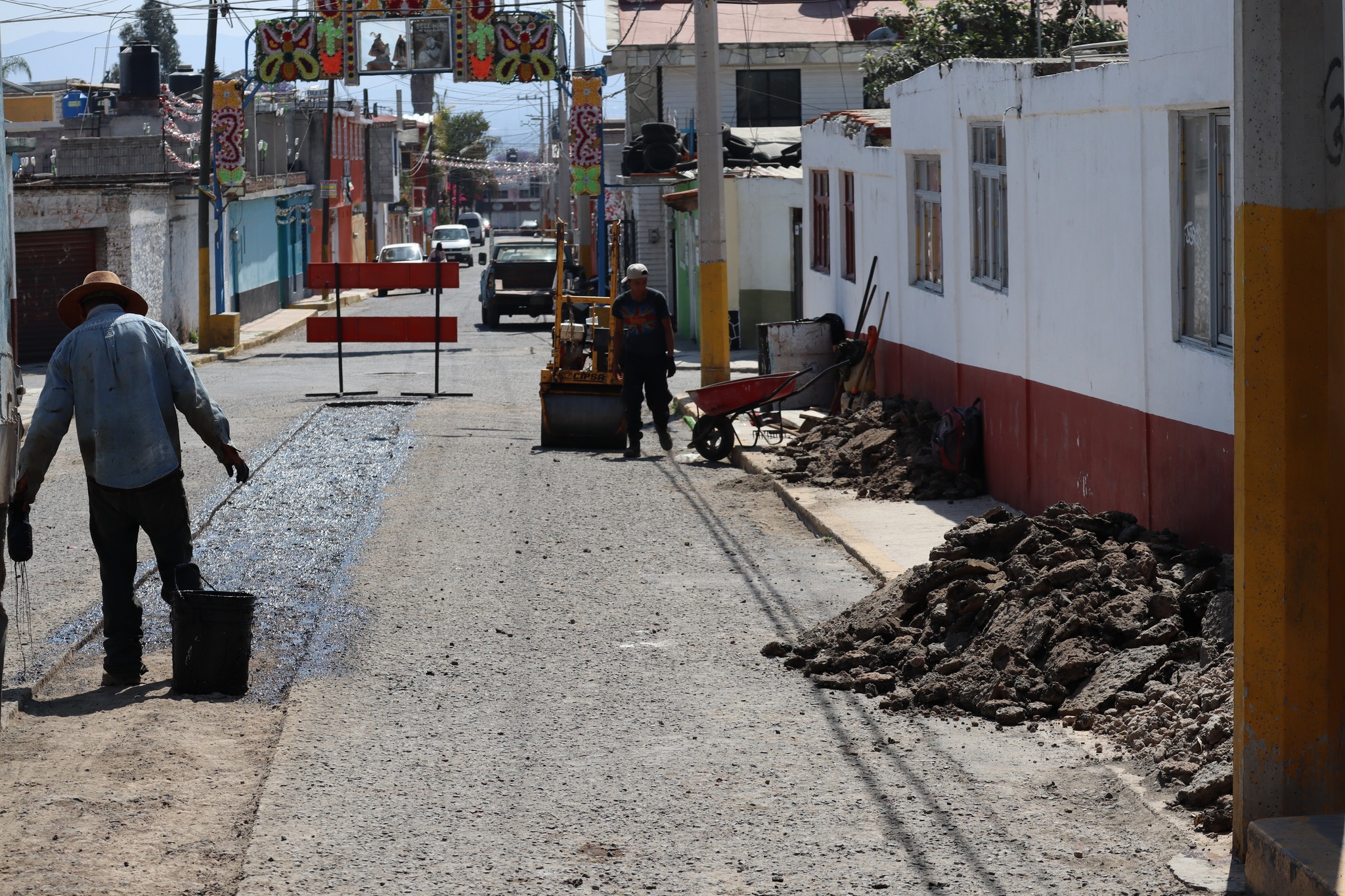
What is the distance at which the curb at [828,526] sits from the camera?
988 cm

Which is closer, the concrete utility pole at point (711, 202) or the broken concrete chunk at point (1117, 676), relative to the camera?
the broken concrete chunk at point (1117, 676)

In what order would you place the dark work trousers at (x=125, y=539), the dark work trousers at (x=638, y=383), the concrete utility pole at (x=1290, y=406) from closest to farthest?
1. the concrete utility pole at (x=1290, y=406)
2. the dark work trousers at (x=125, y=539)
3. the dark work trousers at (x=638, y=383)

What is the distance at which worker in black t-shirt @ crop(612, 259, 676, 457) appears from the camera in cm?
1541

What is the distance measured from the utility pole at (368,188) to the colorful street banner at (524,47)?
4074cm

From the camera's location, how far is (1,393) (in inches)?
257

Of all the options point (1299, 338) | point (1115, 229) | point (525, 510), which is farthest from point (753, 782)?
point (525, 510)

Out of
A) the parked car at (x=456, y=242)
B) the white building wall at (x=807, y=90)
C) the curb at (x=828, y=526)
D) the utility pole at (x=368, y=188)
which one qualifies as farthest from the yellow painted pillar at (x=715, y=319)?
the utility pole at (x=368, y=188)

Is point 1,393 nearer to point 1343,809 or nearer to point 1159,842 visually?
point 1159,842

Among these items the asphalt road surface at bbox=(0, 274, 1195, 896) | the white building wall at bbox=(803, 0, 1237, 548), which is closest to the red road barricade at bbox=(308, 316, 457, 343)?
the white building wall at bbox=(803, 0, 1237, 548)

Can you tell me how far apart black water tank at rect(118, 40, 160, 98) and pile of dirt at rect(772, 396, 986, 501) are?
4045cm

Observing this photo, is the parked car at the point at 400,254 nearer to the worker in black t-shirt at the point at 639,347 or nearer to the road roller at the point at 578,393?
the road roller at the point at 578,393

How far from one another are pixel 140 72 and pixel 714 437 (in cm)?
4050

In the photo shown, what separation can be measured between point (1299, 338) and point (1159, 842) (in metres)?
1.70

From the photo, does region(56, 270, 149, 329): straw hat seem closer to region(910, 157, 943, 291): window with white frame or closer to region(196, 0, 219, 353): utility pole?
region(910, 157, 943, 291): window with white frame
